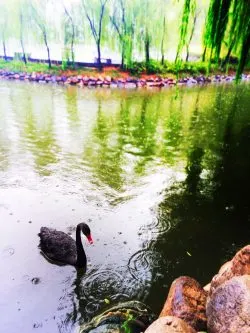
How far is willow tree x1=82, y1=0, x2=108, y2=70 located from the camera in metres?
30.6

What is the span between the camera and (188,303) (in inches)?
131

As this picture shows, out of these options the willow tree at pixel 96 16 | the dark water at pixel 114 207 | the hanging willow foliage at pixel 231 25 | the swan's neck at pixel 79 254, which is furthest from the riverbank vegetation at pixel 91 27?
the swan's neck at pixel 79 254

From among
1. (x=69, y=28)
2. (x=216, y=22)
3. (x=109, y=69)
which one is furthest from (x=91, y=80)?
(x=216, y=22)

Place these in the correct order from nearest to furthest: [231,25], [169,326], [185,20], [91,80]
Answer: [169,326] → [231,25] → [185,20] → [91,80]

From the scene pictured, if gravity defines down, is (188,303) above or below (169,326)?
below

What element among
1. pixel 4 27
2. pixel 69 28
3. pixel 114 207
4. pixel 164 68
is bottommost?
pixel 114 207

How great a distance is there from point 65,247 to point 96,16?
103ft

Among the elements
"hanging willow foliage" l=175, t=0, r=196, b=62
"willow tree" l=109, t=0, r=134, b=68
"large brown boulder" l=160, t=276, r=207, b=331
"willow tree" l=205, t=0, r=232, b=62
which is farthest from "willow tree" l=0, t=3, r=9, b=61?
"large brown boulder" l=160, t=276, r=207, b=331

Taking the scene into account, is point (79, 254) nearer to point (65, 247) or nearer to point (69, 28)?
point (65, 247)

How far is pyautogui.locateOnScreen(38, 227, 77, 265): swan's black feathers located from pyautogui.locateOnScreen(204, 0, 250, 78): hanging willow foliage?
4.56m

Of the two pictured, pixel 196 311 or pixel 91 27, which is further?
pixel 91 27

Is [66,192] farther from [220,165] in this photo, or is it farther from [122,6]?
[122,6]

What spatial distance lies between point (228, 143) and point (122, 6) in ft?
82.5

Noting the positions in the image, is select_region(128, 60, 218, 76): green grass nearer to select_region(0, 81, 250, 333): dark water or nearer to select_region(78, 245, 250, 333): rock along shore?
select_region(0, 81, 250, 333): dark water
